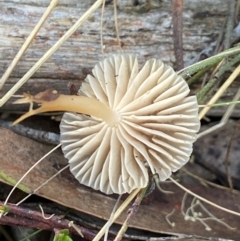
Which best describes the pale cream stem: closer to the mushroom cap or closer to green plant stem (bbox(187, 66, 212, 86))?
the mushroom cap

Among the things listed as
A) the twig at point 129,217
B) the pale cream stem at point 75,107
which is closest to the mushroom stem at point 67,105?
the pale cream stem at point 75,107

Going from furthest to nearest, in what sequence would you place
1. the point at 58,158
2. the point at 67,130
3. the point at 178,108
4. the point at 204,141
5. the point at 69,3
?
the point at 204,141
the point at 58,158
the point at 69,3
the point at 67,130
the point at 178,108

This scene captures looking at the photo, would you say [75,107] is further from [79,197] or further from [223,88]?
[223,88]

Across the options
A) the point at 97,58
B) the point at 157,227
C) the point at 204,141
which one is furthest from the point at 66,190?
the point at 204,141

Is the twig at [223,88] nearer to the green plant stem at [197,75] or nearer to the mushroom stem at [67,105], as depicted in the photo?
the green plant stem at [197,75]

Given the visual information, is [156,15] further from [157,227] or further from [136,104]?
[157,227]

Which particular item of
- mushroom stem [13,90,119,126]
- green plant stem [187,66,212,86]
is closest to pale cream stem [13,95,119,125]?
mushroom stem [13,90,119,126]
